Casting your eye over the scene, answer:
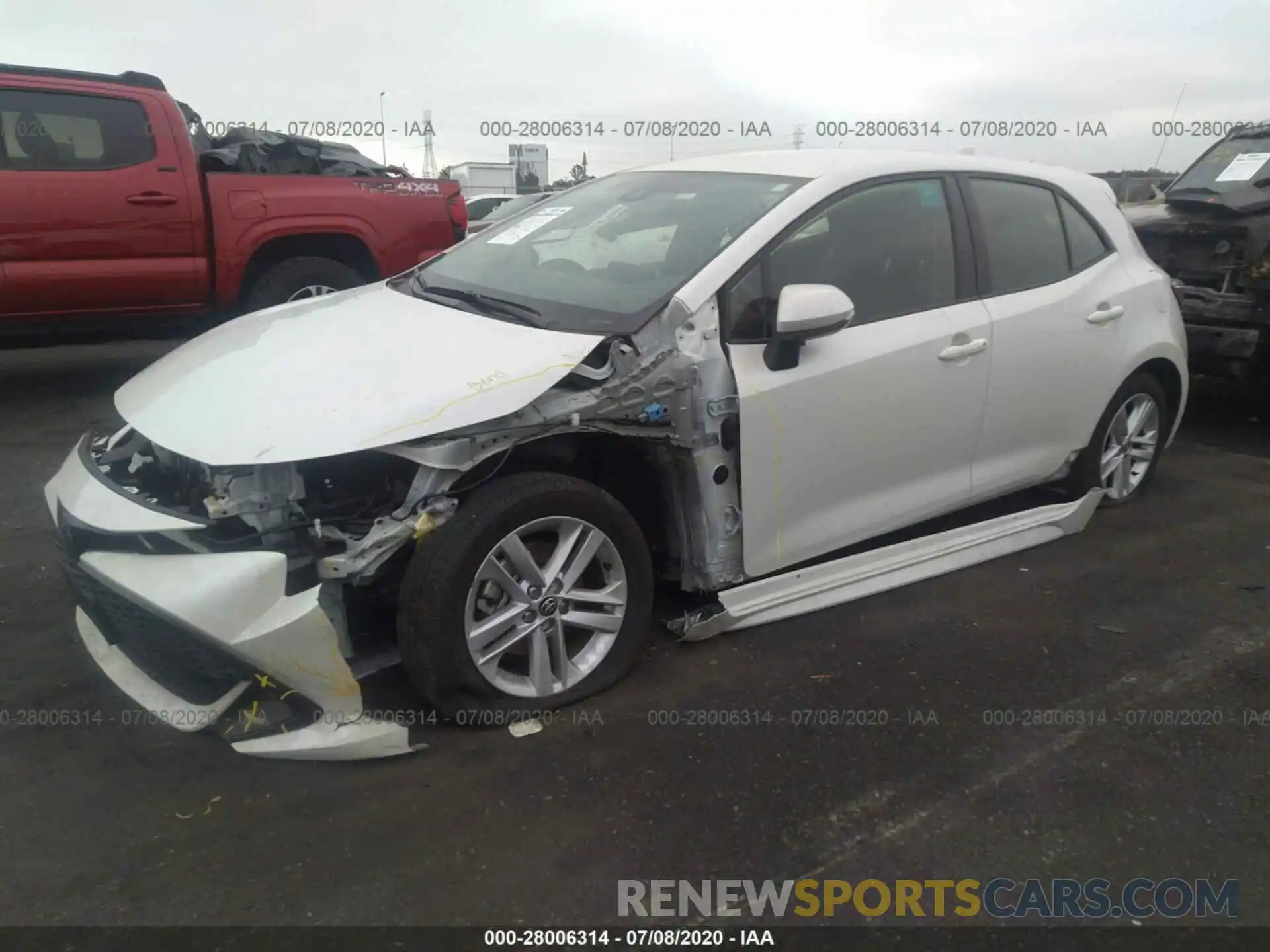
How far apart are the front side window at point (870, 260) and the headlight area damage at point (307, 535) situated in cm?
21

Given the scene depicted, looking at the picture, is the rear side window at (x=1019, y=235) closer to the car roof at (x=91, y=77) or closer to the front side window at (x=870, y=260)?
the front side window at (x=870, y=260)

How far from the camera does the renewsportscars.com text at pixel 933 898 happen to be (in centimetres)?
228

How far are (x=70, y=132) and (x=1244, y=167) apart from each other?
7.91m

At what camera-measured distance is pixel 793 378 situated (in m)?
3.20

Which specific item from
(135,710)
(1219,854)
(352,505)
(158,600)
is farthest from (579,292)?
(1219,854)

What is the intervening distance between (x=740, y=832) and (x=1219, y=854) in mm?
1188

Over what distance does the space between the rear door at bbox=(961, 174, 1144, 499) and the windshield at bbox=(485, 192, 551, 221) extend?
1.78 m

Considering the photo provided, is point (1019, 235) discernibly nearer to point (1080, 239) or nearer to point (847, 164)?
point (1080, 239)

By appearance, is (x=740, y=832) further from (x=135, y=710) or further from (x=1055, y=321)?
(x=1055, y=321)

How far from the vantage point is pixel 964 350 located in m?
3.65

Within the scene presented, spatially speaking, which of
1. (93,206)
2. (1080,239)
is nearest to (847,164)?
(1080,239)

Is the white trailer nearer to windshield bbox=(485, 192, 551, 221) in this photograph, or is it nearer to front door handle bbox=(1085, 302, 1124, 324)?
windshield bbox=(485, 192, 551, 221)

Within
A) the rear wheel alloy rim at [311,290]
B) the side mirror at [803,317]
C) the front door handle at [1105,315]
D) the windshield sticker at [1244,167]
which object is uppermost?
the windshield sticker at [1244,167]

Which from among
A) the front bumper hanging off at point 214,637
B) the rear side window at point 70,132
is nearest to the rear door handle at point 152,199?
the rear side window at point 70,132
